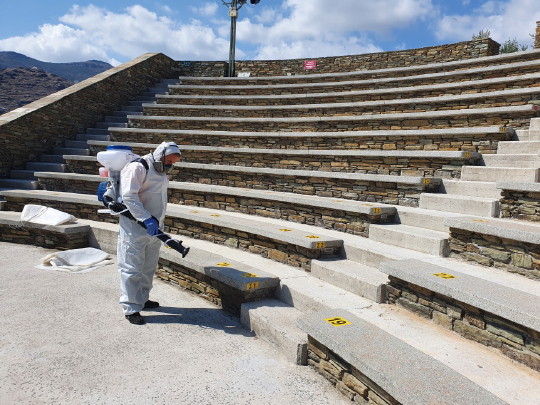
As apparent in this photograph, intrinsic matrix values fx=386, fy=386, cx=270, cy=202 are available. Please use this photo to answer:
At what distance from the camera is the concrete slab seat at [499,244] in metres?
3.01

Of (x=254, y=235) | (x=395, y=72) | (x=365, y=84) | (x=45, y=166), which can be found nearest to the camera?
(x=254, y=235)

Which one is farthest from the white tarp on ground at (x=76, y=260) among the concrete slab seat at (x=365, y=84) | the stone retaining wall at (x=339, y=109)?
the concrete slab seat at (x=365, y=84)

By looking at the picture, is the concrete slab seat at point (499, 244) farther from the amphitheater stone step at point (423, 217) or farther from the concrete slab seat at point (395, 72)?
the concrete slab seat at point (395, 72)

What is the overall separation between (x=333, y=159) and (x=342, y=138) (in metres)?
0.57

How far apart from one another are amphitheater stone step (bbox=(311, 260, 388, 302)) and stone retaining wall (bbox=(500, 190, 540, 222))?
4.90ft

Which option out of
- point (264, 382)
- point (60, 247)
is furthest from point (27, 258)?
point (264, 382)

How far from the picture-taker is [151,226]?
11.3 feet

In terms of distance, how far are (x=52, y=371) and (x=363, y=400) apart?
2172mm

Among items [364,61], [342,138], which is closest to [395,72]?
[364,61]

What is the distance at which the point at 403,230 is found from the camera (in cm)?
422

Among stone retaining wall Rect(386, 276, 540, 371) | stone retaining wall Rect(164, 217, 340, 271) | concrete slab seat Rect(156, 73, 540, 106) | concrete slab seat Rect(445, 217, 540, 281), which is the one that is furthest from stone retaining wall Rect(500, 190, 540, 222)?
concrete slab seat Rect(156, 73, 540, 106)

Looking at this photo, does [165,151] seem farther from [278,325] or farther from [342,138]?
[342,138]

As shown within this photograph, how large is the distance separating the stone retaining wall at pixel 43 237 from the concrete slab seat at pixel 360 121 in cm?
372

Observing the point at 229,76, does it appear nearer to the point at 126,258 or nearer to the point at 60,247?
the point at 60,247
